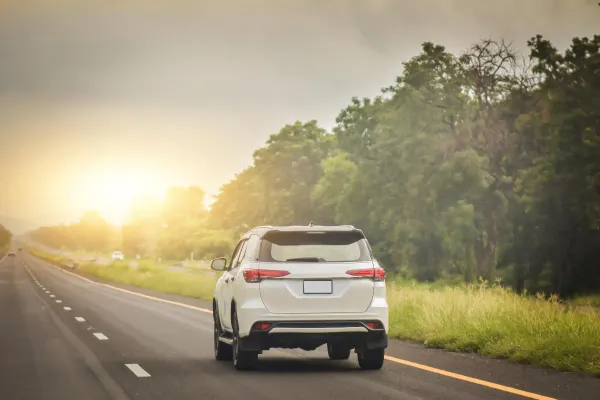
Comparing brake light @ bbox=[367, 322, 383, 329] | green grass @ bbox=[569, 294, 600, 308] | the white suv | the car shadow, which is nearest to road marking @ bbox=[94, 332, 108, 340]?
the car shadow

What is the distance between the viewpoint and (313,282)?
12.1m

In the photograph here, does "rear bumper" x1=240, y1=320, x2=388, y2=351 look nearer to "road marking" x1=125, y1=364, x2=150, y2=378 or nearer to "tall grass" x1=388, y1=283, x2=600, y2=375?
"road marking" x1=125, y1=364, x2=150, y2=378

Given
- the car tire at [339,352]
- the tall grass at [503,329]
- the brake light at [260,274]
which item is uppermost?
the brake light at [260,274]

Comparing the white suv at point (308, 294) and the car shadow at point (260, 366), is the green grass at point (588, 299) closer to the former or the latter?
the car shadow at point (260, 366)

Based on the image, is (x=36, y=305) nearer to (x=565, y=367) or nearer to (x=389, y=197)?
(x=565, y=367)

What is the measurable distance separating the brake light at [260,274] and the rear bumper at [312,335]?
1.78ft

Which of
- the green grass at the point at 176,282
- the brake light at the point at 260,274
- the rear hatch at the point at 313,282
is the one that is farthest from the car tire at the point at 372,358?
the green grass at the point at 176,282

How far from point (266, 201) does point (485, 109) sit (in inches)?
1669

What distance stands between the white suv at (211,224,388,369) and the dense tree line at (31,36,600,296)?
37.3m

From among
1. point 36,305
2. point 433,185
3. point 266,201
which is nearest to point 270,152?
point 266,201

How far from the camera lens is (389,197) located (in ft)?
221

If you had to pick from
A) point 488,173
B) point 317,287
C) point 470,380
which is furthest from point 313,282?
point 488,173

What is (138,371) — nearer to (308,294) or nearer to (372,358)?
(308,294)

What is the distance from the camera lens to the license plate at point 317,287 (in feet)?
39.7
